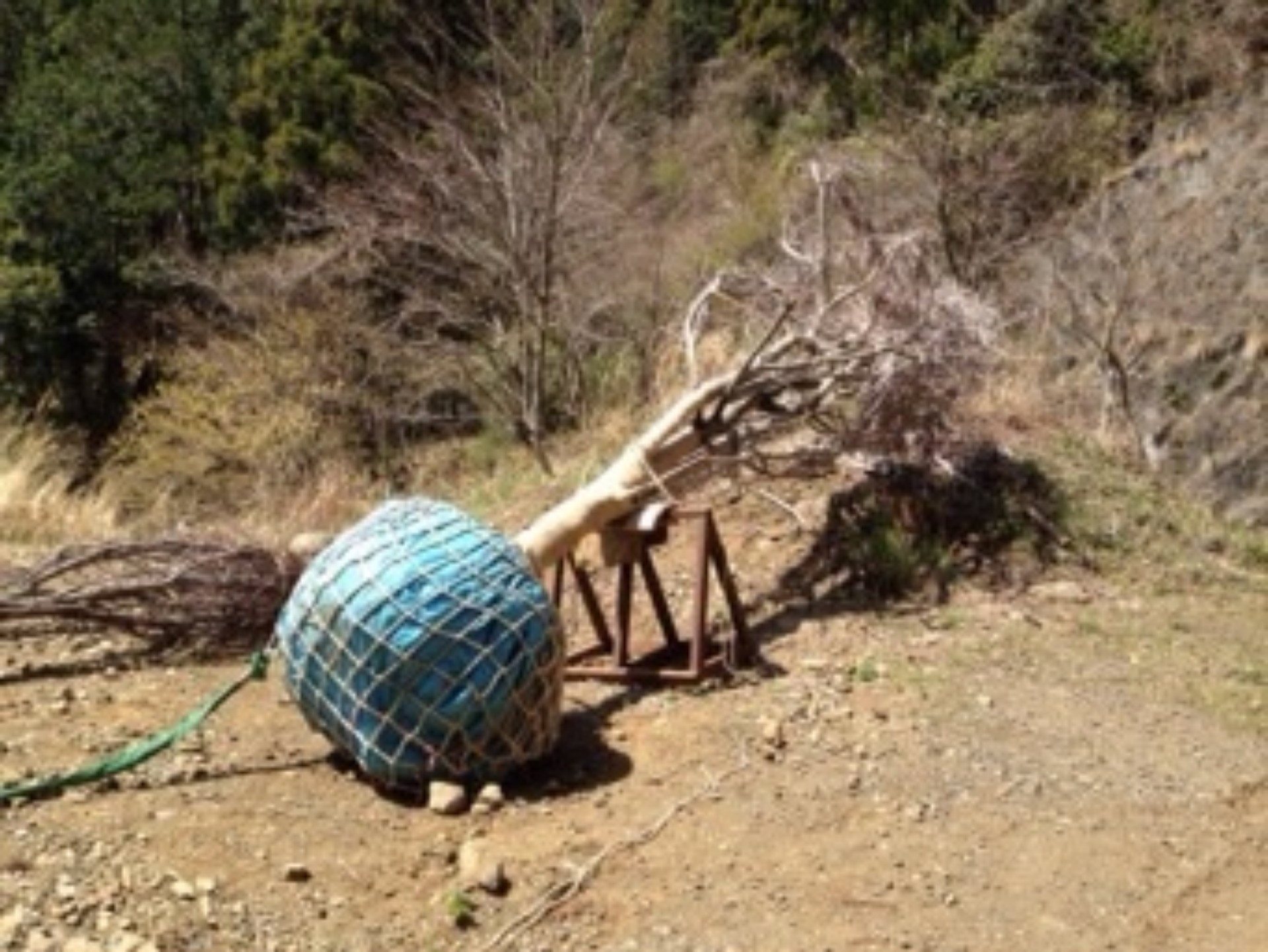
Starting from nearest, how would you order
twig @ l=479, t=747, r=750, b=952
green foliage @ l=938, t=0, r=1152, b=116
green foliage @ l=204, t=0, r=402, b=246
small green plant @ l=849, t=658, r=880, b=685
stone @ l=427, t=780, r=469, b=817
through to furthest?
twig @ l=479, t=747, r=750, b=952 → stone @ l=427, t=780, r=469, b=817 → small green plant @ l=849, t=658, r=880, b=685 → green foliage @ l=938, t=0, r=1152, b=116 → green foliage @ l=204, t=0, r=402, b=246

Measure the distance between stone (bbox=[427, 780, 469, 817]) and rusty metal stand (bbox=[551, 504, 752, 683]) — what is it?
0.91 meters

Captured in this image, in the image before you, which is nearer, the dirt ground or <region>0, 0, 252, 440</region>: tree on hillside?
the dirt ground

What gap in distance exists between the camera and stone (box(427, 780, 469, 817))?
12.8ft

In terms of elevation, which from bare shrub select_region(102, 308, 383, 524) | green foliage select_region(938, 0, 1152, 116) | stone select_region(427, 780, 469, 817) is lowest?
bare shrub select_region(102, 308, 383, 524)

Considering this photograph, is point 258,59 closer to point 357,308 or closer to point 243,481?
point 357,308

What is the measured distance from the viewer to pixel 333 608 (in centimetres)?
396

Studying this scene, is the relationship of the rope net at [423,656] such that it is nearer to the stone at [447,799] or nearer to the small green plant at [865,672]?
the stone at [447,799]

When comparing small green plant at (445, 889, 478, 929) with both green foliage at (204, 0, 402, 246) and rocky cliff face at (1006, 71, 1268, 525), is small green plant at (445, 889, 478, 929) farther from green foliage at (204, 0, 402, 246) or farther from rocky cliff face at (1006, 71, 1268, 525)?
green foliage at (204, 0, 402, 246)

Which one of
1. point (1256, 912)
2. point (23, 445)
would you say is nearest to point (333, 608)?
point (1256, 912)

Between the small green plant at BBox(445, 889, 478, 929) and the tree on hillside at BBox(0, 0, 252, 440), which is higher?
the tree on hillside at BBox(0, 0, 252, 440)

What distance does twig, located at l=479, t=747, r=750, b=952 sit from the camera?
11.2ft

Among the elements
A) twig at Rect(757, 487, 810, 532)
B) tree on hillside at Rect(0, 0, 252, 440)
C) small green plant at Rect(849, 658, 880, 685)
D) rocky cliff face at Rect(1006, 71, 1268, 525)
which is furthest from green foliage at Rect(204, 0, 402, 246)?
small green plant at Rect(849, 658, 880, 685)

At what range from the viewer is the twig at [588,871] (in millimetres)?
3406

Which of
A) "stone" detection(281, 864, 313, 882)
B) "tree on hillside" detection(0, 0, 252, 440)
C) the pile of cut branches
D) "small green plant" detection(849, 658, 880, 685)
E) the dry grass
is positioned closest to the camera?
"stone" detection(281, 864, 313, 882)
